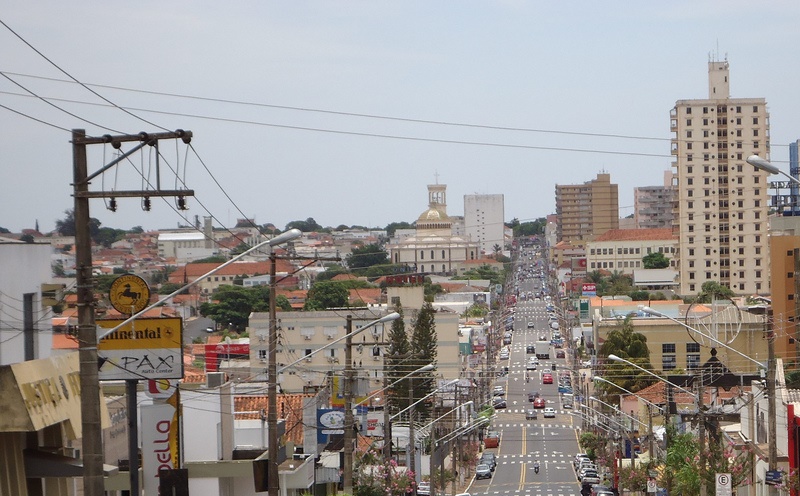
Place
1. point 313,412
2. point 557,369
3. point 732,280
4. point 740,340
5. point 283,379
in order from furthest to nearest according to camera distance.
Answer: point 732,280
point 557,369
point 283,379
point 740,340
point 313,412

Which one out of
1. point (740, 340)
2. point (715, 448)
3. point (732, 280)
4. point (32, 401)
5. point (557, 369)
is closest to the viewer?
point (32, 401)

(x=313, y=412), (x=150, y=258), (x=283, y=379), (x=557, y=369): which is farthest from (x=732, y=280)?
(x=313, y=412)

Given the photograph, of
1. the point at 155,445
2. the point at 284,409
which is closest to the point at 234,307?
the point at 284,409

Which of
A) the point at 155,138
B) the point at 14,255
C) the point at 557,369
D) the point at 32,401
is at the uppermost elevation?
the point at 155,138

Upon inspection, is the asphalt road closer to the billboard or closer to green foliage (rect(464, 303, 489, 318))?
green foliage (rect(464, 303, 489, 318))

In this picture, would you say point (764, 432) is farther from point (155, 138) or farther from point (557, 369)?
point (557, 369)

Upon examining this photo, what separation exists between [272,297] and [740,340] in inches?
2557

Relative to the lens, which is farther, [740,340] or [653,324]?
[653,324]

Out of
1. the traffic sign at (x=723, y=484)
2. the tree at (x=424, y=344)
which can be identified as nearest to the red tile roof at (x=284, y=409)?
the traffic sign at (x=723, y=484)

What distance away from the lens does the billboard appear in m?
25.3

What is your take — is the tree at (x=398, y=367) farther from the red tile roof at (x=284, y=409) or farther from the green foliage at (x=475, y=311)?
the green foliage at (x=475, y=311)

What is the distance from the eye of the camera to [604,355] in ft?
294

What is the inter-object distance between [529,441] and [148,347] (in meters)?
69.7

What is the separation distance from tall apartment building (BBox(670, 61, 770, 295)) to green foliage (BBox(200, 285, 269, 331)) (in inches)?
1982
